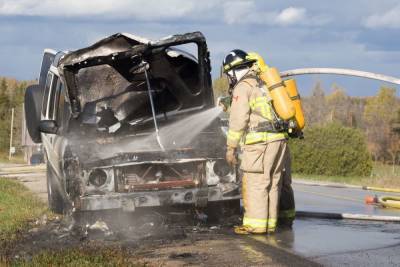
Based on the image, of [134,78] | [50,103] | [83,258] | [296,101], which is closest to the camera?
[83,258]

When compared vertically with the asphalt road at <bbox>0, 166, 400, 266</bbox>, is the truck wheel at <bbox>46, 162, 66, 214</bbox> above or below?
above

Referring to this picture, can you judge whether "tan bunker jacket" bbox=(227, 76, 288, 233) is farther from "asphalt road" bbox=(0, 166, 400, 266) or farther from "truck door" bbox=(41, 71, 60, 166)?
"truck door" bbox=(41, 71, 60, 166)

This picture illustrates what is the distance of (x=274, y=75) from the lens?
7.13 metres

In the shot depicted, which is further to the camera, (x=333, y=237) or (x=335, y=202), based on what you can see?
(x=335, y=202)

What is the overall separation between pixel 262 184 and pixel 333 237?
0.92 m

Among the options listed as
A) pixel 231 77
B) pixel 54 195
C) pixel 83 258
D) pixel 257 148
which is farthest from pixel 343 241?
pixel 54 195

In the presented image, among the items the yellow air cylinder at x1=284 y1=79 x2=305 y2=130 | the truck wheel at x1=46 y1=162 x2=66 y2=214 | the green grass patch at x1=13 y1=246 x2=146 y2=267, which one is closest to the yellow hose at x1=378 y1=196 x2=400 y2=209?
the yellow air cylinder at x1=284 y1=79 x2=305 y2=130

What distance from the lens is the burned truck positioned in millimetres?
7418

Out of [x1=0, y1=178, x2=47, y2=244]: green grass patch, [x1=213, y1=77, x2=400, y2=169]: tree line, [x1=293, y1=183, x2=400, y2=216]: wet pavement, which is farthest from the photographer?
[x1=213, y1=77, x2=400, y2=169]: tree line

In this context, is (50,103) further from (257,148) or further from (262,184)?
(262,184)

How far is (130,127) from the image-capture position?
8.95 metres

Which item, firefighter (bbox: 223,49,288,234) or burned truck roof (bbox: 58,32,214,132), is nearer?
firefighter (bbox: 223,49,288,234)

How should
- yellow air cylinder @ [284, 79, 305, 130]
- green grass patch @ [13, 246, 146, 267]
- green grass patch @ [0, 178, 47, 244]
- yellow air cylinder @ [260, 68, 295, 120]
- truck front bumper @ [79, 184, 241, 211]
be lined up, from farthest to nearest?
1. green grass patch @ [0, 178, 47, 244]
2. truck front bumper @ [79, 184, 241, 211]
3. yellow air cylinder @ [284, 79, 305, 130]
4. yellow air cylinder @ [260, 68, 295, 120]
5. green grass patch @ [13, 246, 146, 267]

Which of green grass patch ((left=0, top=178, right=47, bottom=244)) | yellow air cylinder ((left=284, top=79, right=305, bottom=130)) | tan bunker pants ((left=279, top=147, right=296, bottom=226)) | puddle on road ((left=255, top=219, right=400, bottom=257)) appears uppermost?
yellow air cylinder ((left=284, top=79, right=305, bottom=130))
